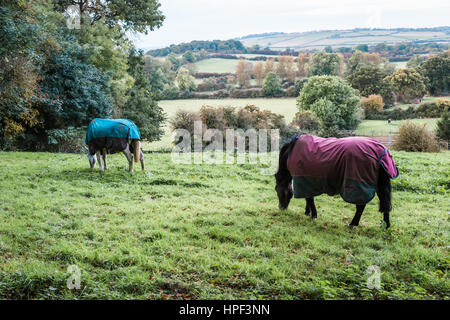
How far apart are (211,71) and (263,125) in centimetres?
3473

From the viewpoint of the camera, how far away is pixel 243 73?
58281 millimetres

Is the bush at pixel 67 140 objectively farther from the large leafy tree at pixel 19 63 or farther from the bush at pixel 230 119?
the bush at pixel 230 119

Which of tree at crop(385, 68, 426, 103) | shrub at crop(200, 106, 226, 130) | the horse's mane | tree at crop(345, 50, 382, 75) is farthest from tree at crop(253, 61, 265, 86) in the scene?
the horse's mane

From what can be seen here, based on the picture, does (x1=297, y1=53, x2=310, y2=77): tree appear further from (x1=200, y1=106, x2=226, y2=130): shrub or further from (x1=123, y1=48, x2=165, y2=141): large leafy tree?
(x1=200, y1=106, x2=226, y2=130): shrub

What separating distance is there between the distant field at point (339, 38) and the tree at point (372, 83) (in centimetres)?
4158

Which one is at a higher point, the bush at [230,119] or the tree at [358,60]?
the tree at [358,60]

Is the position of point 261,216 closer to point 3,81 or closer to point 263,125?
point 3,81

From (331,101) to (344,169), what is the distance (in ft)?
125

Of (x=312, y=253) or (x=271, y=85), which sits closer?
(x=312, y=253)

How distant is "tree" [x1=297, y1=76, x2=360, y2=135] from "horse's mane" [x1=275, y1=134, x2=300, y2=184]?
109ft

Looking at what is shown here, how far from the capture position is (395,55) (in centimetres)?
8344

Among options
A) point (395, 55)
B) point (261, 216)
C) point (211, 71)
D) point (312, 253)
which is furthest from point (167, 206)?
point (395, 55)

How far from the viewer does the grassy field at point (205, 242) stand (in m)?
4.32

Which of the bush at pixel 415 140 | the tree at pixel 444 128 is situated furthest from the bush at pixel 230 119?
the tree at pixel 444 128
